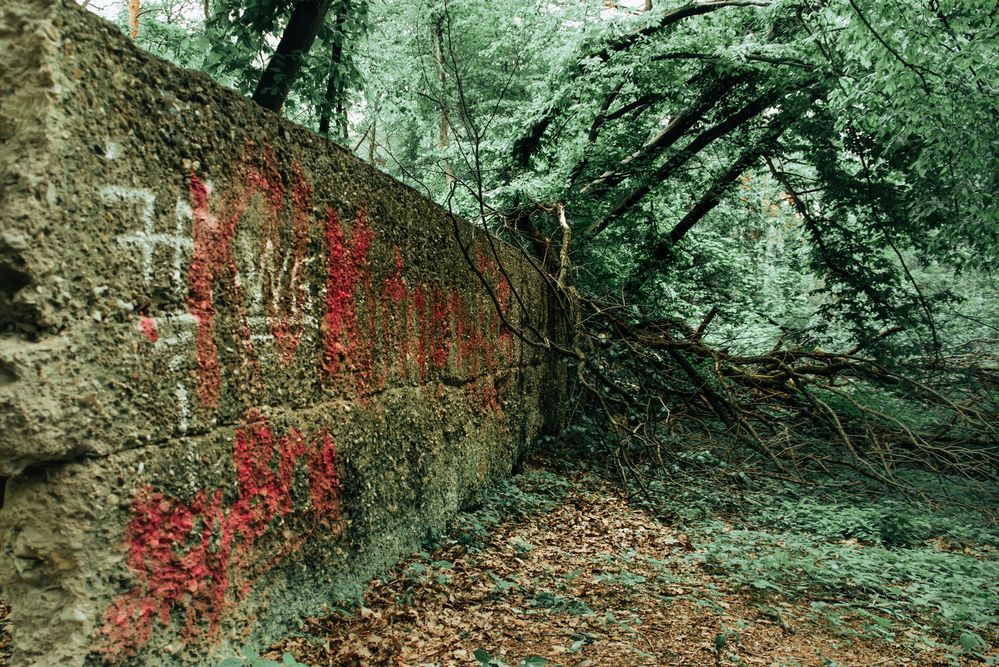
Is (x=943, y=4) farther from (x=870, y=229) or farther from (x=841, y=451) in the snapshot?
(x=841, y=451)

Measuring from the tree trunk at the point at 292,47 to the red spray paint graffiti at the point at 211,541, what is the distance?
3.64 metres

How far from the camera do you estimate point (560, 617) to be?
303 cm

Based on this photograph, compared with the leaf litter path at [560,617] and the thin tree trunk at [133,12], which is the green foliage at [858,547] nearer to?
the leaf litter path at [560,617]


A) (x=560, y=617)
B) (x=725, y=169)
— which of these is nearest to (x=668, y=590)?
(x=560, y=617)

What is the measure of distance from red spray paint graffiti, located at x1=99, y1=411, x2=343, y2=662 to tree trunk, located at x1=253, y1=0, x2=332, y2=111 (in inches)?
143

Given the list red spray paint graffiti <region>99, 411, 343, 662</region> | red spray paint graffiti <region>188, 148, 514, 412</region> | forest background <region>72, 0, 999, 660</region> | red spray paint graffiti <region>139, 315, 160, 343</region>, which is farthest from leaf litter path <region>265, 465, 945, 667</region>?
red spray paint graffiti <region>139, 315, 160, 343</region>

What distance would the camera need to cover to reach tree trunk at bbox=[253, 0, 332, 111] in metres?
5.16

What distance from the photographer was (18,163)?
1.49 m

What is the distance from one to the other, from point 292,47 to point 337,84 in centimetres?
119

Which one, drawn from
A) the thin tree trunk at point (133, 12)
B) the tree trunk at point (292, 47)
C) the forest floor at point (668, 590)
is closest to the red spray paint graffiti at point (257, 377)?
the forest floor at point (668, 590)

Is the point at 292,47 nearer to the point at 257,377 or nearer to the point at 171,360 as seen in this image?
the point at 257,377

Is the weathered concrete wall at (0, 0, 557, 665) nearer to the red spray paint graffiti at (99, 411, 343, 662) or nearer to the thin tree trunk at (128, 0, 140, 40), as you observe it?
the red spray paint graffiti at (99, 411, 343, 662)

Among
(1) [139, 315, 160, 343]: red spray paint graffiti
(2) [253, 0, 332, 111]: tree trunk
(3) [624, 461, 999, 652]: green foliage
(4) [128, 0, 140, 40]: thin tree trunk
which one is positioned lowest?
(3) [624, 461, 999, 652]: green foliage

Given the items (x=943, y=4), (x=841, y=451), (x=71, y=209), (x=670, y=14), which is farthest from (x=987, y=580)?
(x=670, y=14)
